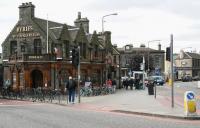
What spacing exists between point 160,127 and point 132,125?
1235 mm

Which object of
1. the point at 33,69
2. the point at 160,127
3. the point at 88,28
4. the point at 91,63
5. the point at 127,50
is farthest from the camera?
the point at 127,50

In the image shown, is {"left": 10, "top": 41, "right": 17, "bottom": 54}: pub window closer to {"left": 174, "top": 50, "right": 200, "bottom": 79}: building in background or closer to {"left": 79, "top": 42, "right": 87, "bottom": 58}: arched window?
{"left": 79, "top": 42, "right": 87, "bottom": 58}: arched window

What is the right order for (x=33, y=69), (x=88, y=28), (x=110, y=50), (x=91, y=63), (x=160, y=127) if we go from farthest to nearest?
(x=110, y=50), (x=88, y=28), (x=91, y=63), (x=33, y=69), (x=160, y=127)

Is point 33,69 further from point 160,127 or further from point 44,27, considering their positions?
point 160,127

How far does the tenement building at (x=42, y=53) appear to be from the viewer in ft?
166

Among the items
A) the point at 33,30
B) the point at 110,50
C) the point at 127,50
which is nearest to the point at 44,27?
the point at 33,30

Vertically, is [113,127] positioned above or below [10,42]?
below

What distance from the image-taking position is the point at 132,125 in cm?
1762

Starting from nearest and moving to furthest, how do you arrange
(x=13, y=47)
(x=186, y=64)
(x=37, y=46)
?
(x=37, y=46) → (x=13, y=47) → (x=186, y=64)

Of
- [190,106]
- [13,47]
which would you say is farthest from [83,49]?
[190,106]

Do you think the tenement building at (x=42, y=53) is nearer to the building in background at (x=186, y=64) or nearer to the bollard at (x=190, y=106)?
the bollard at (x=190, y=106)

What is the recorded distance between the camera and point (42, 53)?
51.9 metres

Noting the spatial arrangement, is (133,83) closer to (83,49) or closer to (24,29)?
(83,49)

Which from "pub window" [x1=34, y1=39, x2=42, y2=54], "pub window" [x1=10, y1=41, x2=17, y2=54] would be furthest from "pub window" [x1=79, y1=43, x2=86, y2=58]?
"pub window" [x1=10, y1=41, x2=17, y2=54]
